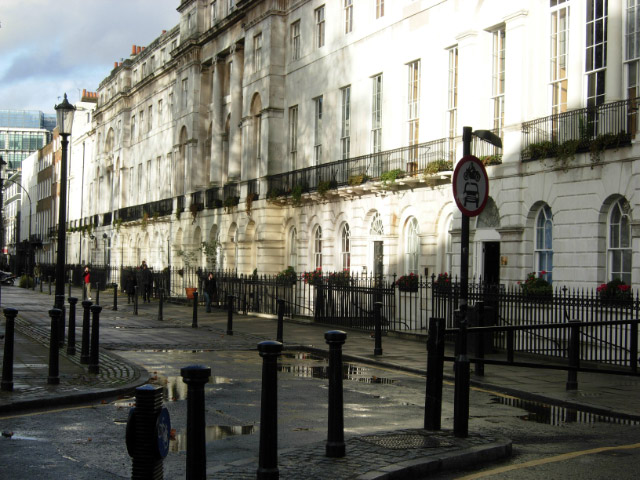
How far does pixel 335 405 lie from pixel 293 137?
30662 millimetres

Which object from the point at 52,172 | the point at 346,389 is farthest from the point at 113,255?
the point at 346,389

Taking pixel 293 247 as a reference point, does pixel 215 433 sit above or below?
below

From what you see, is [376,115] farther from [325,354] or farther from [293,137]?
[325,354]

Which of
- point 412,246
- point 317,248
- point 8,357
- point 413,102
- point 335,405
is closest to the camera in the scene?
point 335,405

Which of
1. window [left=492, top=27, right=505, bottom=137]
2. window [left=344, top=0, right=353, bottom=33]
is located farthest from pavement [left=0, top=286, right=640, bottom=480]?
window [left=344, top=0, right=353, bottom=33]

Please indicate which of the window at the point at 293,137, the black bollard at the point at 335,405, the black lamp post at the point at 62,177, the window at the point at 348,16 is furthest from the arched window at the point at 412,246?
the black bollard at the point at 335,405

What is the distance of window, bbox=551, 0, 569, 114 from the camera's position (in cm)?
2075

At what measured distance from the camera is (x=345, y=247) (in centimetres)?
3212

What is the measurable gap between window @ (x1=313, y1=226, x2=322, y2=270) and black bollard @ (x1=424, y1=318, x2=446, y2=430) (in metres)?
26.0

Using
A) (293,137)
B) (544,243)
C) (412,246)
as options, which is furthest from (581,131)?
(293,137)

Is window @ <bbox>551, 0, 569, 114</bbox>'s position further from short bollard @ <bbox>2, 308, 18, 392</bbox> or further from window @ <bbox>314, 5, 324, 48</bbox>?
short bollard @ <bbox>2, 308, 18, 392</bbox>

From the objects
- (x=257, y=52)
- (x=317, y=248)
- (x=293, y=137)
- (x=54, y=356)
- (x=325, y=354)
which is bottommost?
(x=325, y=354)

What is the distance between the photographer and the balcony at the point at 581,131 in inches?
714

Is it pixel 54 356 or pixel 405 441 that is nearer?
pixel 405 441
